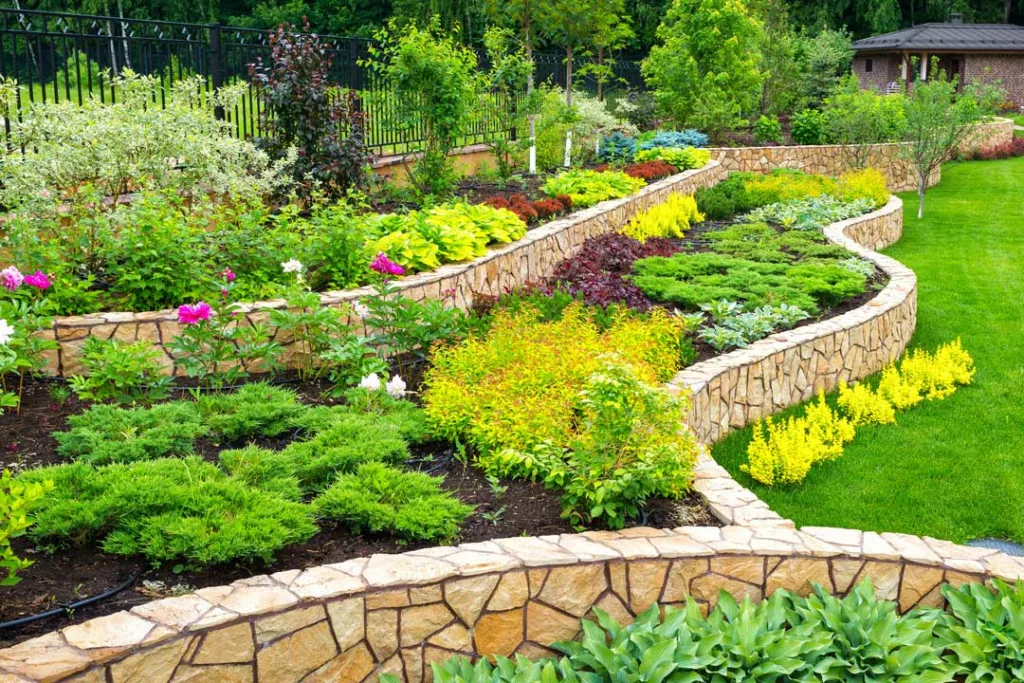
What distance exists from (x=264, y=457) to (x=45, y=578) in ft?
3.94

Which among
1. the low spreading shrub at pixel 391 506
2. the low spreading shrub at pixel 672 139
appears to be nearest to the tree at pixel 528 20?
the low spreading shrub at pixel 672 139

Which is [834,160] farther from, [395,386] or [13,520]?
[13,520]

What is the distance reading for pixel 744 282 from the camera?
31.3ft

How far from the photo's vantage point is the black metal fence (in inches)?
346

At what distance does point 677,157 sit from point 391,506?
1334cm

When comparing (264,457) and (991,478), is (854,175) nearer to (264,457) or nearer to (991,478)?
(991,478)

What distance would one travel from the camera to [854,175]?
16.7 meters

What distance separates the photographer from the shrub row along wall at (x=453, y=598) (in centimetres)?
328

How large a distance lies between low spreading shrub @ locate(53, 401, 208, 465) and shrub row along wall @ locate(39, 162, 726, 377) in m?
1.03

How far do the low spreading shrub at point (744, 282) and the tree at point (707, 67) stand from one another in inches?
419

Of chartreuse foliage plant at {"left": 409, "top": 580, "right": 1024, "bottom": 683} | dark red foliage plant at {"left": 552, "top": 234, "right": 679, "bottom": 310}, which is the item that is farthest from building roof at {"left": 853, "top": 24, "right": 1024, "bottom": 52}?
chartreuse foliage plant at {"left": 409, "top": 580, "right": 1024, "bottom": 683}

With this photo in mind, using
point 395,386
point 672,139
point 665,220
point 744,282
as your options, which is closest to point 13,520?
point 395,386

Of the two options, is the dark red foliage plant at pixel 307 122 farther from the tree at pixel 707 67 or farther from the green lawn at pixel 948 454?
the tree at pixel 707 67

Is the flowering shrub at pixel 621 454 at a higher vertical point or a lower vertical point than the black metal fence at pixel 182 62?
lower
